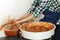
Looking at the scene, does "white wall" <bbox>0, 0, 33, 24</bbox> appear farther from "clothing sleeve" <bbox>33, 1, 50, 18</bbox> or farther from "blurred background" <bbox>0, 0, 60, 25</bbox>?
"clothing sleeve" <bbox>33, 1, 50, 18</bbox>

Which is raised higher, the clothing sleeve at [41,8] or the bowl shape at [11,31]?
the clothing sleeve at [41,8]

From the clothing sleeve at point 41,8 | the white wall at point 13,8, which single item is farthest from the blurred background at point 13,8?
the clothing sleeve at point 41,8

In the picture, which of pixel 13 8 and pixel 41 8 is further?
pixel 13 8

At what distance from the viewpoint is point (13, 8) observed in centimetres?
123

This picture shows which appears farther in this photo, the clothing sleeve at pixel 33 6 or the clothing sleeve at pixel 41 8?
the clothing sleeve at pixel 33 6

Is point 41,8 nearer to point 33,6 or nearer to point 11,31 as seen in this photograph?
point 33,6

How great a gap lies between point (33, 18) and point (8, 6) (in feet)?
0.82

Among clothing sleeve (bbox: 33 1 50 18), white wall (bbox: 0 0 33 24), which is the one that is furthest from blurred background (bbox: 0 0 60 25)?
clothing sleeve (bbox: 33 1 50 18)

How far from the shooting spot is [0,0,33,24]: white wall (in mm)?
1195

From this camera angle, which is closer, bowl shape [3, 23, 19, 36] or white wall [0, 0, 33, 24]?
bowl shape [3, 23, 19, 36]

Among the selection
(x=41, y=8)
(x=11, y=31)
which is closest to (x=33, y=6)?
(x=41, y=8)

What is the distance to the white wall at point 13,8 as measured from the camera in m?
1.20

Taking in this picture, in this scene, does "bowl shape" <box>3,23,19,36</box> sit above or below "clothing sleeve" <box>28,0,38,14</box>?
below

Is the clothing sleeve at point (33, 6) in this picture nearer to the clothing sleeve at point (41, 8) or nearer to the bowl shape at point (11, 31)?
the clothing sleeve at point (41, 8)
